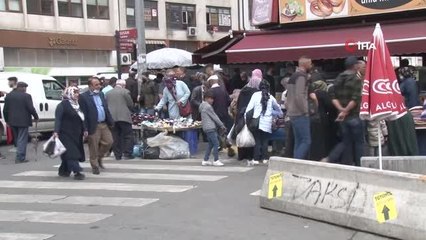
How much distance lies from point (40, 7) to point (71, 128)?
28.2 metres

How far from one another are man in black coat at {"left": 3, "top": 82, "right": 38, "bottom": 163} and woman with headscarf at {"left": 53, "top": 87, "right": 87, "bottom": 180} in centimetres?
284

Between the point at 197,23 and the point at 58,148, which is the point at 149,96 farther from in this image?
the point at 197,23

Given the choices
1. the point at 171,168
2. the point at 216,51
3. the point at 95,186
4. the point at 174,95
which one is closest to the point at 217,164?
the point at 171,168

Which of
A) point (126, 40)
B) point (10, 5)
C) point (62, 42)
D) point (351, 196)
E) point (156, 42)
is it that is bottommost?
point (351, 196)

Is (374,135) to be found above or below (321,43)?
below

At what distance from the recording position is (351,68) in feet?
29.6

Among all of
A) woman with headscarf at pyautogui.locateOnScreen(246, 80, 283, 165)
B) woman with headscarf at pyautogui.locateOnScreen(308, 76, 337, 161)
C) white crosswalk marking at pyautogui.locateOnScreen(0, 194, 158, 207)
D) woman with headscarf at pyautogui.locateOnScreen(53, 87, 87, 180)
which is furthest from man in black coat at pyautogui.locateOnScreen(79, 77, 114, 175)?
woman with headscarf at pyautogui.locateOnScreen(308, 76, 337, 161)

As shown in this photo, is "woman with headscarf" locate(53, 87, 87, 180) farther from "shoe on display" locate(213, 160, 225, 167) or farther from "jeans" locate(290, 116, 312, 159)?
"jeans" locate(290, 116, 312, 159)

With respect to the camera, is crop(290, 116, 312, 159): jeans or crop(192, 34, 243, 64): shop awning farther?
crop(192, 34, 243, 64): shop awning

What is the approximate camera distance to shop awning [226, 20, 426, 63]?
13367 millimetres

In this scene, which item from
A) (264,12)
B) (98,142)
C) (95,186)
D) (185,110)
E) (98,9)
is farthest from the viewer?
(98,9)

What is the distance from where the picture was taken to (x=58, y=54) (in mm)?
37344

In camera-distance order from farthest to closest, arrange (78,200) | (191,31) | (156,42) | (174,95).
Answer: (191,31)
(156,42)
(174,95)
(78,200)

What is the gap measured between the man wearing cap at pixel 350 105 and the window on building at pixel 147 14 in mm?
34021
